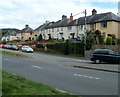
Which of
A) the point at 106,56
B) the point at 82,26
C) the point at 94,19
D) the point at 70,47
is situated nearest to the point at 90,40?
the point at 70,47

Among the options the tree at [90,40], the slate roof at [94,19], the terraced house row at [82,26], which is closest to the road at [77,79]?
the tree at [90,40]

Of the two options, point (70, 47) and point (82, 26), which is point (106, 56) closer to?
point (70, 47)

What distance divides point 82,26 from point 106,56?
112 feet

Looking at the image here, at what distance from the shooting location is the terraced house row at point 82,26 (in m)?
46.6

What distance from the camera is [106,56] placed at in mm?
23047

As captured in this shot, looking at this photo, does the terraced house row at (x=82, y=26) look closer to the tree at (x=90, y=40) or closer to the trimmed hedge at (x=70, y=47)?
the trimmed hedge at (x=70, y=47)

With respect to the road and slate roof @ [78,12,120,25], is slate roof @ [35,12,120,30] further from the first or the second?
the road

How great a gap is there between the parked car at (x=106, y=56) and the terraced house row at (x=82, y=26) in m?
23.5

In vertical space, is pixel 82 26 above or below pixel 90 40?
above

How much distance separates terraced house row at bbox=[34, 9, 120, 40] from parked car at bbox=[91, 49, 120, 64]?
23.5m

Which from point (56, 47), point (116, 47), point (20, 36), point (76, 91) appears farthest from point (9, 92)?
point (20, 36)

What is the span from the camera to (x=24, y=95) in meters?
6.40

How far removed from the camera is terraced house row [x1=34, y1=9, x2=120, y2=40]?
4657 cm

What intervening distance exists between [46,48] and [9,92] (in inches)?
1569
